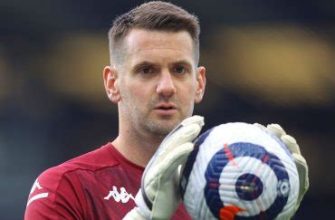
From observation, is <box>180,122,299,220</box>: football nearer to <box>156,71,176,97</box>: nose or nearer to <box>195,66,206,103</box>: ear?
<box>156,71,176,97</box>: nose

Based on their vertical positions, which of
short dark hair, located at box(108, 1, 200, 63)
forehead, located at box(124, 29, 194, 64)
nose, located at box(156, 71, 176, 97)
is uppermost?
short dark hair, located at box(108, 1, 200, 63)

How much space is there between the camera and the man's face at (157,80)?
2.95 metres

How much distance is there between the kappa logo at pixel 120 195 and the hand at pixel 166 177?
47 centimetres

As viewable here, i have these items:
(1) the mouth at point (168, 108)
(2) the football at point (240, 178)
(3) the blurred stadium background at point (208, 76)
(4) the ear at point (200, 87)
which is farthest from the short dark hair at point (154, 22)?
(3) the blurred stadium background at point (208, 76)

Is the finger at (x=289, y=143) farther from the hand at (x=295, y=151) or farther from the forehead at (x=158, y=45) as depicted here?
the forehead at (x=158, y=45)

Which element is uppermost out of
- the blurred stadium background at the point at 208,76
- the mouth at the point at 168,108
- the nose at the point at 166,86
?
the nose at the point at 166,86

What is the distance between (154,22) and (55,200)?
0.74 meters

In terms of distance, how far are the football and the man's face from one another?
54cm

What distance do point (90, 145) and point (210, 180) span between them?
370 centimetres

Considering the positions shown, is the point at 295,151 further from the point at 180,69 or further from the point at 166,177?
the point at 180,69

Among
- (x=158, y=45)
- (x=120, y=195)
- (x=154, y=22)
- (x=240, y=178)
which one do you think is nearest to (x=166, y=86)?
(x=158, y=45)

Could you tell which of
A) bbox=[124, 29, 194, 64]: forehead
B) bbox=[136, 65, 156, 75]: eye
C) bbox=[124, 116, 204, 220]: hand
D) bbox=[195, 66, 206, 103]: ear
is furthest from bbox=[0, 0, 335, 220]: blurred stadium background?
bbox=[124, 116, 204, 220]: hand

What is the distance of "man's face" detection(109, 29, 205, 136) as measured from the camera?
2947mm

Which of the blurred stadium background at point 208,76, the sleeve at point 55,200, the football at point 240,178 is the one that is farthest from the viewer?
the blurred stadium background at point 208,76
